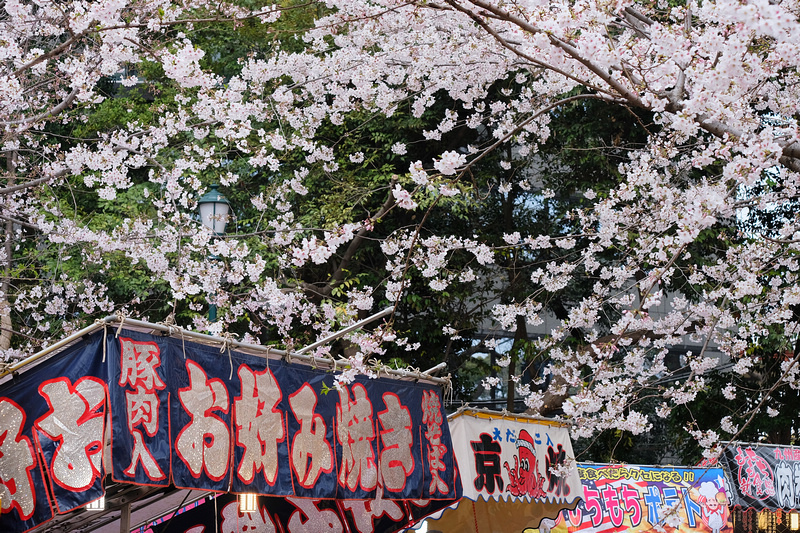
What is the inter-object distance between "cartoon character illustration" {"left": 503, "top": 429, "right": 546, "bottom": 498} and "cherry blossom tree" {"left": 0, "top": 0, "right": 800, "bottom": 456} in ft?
2.03

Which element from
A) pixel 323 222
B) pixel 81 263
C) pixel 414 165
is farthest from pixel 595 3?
pixel 81 263

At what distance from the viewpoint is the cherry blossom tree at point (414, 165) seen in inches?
182

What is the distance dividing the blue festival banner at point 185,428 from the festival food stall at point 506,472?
4.40 feet

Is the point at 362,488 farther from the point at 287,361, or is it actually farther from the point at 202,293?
the point at 202,293

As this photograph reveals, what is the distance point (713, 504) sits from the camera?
1089cm

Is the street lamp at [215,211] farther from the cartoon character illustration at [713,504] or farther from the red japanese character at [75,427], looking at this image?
the cartoon character illustration at [713,504]

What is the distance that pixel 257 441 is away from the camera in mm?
4898

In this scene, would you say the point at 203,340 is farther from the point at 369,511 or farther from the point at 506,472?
the point at 506,472

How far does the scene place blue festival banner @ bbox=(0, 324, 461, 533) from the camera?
4020 millimetres

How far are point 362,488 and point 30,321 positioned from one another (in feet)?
31.5

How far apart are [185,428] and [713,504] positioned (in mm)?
9020

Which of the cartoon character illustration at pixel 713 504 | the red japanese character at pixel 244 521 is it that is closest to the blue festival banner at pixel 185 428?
the red japanese character at pixel 244 521

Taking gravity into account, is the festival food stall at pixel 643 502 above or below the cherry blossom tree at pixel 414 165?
below

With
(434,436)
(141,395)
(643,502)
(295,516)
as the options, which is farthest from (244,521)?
(643,502)
